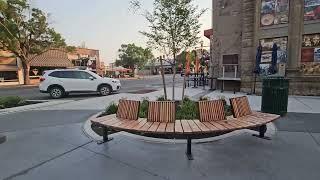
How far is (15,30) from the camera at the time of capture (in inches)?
1139

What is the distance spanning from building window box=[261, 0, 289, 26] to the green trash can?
8750 millimetres

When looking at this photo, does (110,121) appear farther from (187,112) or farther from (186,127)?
(187,112)

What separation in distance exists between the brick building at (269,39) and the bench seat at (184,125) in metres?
10.7

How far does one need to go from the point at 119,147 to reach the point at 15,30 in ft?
94.9

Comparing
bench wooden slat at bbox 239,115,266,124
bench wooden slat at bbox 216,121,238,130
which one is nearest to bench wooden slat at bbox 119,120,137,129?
bench wooden slat at bbox 216,121,238,130

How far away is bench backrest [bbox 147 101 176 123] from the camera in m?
5.22

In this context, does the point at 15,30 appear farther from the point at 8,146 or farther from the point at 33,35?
the point at 8,146

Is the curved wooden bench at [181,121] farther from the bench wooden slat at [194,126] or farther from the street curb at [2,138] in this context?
the street curb at [2,138]

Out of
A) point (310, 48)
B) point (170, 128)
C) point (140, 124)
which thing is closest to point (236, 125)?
point (170, 128)

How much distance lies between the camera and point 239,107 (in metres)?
5.76

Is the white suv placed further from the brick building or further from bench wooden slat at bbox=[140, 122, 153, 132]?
bench wooden slat at bbox=[140, 122, 153, 132]

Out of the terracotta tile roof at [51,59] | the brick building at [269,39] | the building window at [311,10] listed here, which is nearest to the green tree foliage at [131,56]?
the terracotta tile roof at [51,59]

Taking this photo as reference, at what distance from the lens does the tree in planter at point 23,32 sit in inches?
1122

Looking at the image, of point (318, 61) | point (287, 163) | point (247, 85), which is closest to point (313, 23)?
point (318, 61)
